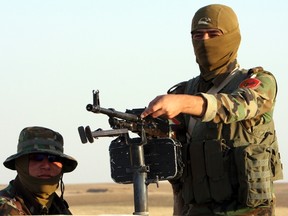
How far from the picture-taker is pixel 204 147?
8711mm

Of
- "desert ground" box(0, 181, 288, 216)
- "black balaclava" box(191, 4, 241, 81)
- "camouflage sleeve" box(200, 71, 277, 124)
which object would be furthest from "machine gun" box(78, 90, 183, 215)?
"desert ground" box(0, 181, 288, 216)

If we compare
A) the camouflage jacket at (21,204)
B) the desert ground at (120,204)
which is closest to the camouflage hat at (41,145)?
the camouflage jacket at (21,204)

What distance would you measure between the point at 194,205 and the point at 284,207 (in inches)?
1137

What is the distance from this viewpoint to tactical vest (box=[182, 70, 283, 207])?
8.55 meters

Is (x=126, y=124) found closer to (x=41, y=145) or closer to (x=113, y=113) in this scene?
(x=113, y=113)

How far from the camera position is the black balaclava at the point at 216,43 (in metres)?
8.74

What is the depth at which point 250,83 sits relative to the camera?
8.38m

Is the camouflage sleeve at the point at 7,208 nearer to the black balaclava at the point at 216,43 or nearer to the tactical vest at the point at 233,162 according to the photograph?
the tactical vest at the point at 233,162

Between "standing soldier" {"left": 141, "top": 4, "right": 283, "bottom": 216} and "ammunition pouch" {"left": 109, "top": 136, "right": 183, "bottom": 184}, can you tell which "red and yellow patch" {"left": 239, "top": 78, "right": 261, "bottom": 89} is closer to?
"standing soldier" {"left": 141, "top": 4, "right": 283, "bottom": 216}

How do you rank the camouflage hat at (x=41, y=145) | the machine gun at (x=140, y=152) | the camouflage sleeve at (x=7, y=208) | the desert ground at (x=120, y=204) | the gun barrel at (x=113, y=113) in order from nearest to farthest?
the gun barrel at (x=113, y=113), the machine gun at (x=140, y=152), the camouflage sleeve at (x=7, y=208), the camouflage hat at (x=41, y=145), the desert ground at (x=120, y=204)

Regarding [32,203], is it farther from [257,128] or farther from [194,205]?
[257,128]

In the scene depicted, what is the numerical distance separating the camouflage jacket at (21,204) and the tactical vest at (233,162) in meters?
1.17

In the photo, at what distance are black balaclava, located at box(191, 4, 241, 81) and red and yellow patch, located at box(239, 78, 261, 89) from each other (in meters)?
0.49

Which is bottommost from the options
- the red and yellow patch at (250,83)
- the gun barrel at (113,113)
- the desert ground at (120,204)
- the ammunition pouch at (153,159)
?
the desert ground at (120,204)
